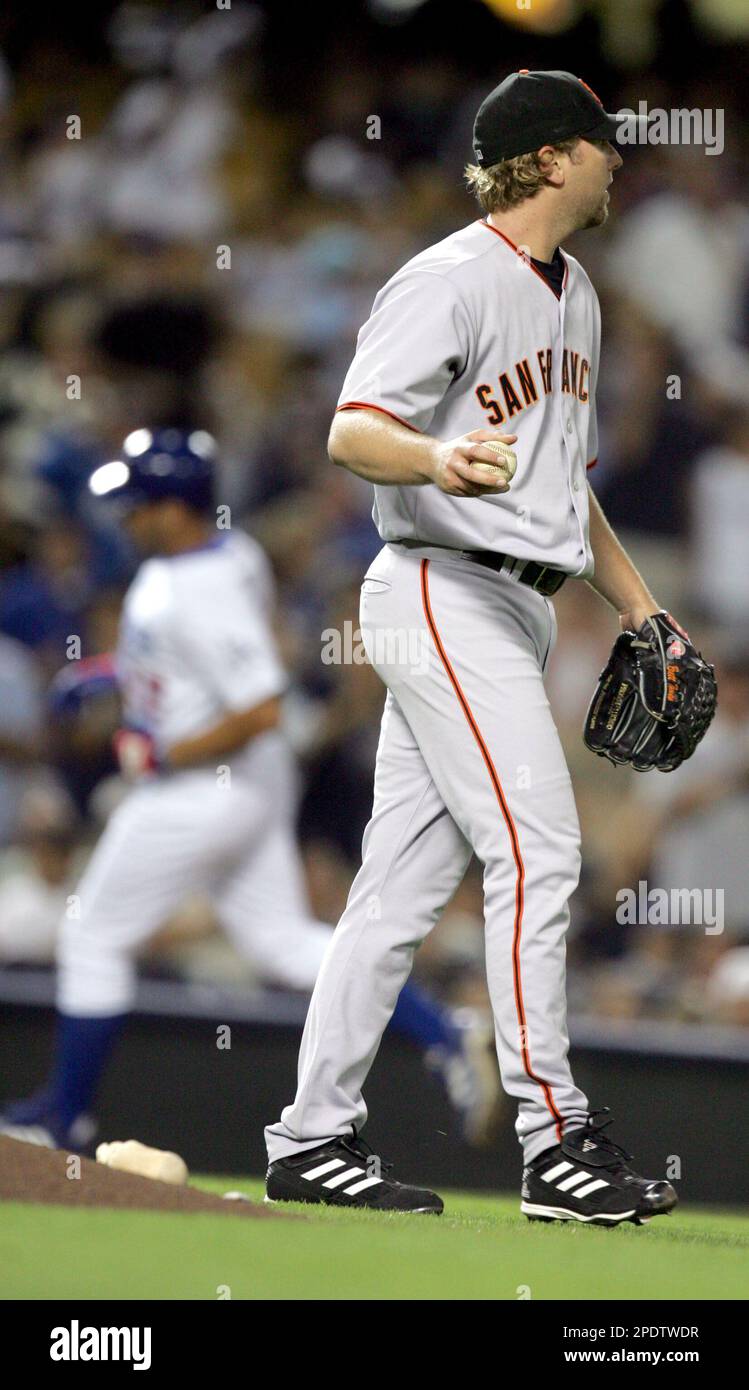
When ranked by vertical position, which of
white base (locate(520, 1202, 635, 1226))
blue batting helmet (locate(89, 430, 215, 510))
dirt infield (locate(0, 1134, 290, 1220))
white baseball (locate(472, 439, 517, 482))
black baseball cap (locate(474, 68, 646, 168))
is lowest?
white base (locate(520, 1202, 635, 1226))

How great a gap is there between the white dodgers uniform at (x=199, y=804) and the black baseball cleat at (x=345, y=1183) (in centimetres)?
219

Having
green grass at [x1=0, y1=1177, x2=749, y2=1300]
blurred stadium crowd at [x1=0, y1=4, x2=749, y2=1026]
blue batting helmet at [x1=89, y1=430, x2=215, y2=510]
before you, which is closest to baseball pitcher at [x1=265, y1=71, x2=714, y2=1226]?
green grass at [x1=0, y1=1177, x2=749, y2=1300]

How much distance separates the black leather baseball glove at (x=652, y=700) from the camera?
3584 millimetres

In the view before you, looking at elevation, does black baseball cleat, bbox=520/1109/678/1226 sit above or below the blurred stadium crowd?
below

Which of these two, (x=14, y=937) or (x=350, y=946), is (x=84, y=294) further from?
(x=350, y=946)

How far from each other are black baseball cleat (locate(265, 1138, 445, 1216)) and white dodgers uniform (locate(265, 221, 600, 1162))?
0.03 metres

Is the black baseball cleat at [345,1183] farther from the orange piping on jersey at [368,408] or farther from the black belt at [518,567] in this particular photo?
the orange piping on jersey at [368,408]

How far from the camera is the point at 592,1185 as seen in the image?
3.20 meters

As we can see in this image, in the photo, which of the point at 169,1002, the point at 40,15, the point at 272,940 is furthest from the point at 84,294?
the point at 272,940

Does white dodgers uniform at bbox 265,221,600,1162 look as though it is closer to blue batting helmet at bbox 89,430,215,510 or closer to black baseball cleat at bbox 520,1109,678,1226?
black baseball cleat at bbox 520,1109,678,1226

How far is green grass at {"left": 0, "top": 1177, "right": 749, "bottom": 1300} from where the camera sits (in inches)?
98.6

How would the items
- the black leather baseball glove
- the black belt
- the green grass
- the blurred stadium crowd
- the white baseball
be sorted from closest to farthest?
the green grass → the white baseball → the black belt → the black leather baseball glove → the blurred stadium crowd

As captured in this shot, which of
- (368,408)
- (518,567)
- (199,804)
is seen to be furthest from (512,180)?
(199,804)

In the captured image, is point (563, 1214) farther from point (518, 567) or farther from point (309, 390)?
point (309, 390)
